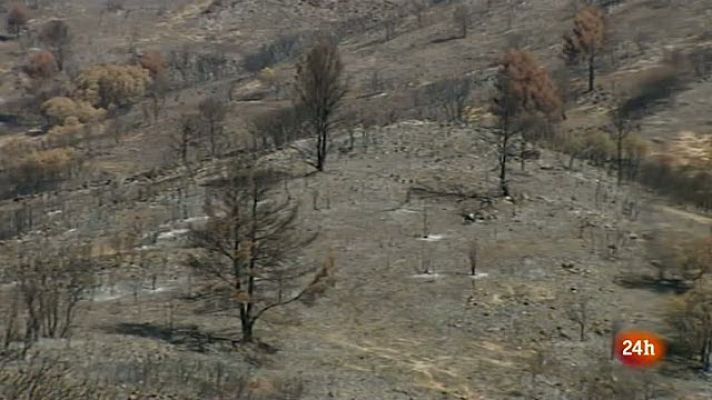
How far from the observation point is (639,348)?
25.3 m

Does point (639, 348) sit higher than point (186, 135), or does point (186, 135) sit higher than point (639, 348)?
point (186, 135)

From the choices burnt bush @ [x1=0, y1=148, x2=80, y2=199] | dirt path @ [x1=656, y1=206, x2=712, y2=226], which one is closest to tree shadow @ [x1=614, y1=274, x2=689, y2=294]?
dirt path @ [x1=656, y1=206, x2=712, y2=226]

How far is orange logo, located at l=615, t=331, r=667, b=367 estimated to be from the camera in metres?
24.4

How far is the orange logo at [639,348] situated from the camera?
2442 cm

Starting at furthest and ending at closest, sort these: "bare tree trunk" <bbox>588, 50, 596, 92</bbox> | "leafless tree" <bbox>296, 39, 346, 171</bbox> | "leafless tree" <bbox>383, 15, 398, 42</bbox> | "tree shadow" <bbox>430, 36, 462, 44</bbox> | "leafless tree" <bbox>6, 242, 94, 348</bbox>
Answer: "leafless tree" <bbox>383, 15, 398, 42</bbox>
"tree shadow" <bbox>430, 36, 462, 44</bbox>
"bare tree trunk" <bbox>588, 50, 596, 92</bbox>
"leafless tree" <bbox>296, 39, 346, 171</bbox>
"leafless tree" <bbox>6, 242, 94, 348</bbox>

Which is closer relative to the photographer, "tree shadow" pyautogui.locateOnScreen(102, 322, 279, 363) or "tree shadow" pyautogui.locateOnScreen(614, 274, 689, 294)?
"tree shadow" pyautogui.locateOnScreen(102, 322, 279, 363)

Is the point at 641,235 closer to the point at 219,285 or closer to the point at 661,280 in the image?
the point at 661,280

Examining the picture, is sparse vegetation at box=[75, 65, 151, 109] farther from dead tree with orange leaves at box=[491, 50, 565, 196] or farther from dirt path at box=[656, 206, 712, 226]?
dirt path at box=[656, 206, 712, 226]

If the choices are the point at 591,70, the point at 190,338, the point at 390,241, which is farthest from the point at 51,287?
the point at 591,70

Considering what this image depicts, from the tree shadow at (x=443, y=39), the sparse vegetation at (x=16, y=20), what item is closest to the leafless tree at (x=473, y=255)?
the tree shadow at (x=443, y=39)

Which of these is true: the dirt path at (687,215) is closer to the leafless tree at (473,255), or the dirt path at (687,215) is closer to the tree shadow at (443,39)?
the leafless tree at (473,255)

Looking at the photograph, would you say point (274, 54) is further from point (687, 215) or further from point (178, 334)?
point (178, 334)

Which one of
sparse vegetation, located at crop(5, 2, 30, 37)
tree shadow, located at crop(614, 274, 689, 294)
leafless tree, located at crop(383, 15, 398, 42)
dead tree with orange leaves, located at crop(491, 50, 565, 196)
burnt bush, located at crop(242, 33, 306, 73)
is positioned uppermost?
sparse vegetation, located at crop(5, 2, 30, 37)

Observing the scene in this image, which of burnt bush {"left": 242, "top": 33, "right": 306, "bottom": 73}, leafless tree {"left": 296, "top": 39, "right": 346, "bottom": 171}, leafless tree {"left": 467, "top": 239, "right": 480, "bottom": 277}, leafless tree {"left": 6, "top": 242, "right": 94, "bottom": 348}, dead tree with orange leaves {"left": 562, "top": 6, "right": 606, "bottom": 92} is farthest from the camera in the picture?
burnt bush {"left": 242, "top": 33, "right": 306, "bottom": 73}
